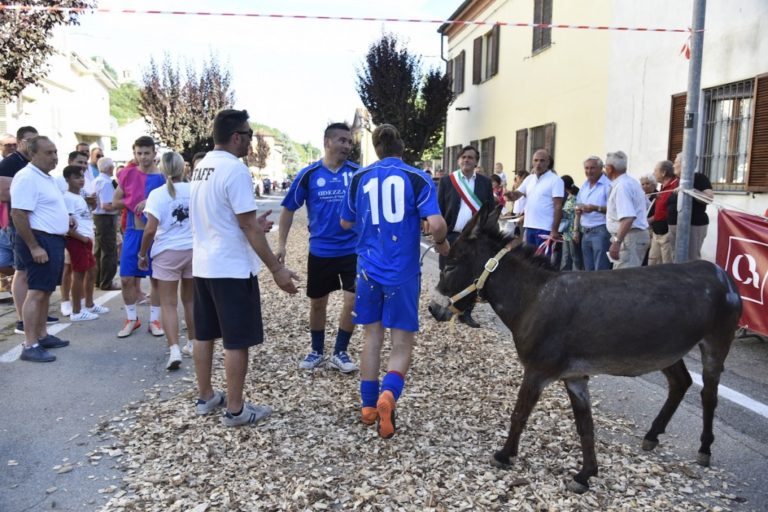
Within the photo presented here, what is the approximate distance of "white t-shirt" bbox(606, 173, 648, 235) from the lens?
702cm

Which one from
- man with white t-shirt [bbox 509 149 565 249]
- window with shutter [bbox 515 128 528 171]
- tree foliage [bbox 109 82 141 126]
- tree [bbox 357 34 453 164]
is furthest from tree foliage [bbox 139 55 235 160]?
tree foliage [bbox 109 82 141 126]

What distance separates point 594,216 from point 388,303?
5.15 metres

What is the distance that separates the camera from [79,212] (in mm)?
7137

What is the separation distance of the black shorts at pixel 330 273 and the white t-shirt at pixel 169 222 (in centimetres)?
122

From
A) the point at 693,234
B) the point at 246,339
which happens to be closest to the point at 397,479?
the point at 246,339

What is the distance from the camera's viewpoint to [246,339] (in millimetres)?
3957

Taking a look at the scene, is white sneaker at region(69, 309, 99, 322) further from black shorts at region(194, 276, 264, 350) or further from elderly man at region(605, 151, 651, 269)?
elderly man at region(605, 151, 651, 269)

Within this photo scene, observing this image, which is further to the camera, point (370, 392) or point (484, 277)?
point (370, 392)

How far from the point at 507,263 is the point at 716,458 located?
1.84 m

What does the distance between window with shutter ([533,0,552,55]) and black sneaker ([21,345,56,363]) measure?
13.9 m

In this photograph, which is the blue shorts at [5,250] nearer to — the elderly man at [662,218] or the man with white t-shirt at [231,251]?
the man with white t-shirt at [231,251]

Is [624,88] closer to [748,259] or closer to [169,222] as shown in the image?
[748,259]

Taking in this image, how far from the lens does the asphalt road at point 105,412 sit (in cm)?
340

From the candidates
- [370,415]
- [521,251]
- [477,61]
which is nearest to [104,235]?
[370,415]
